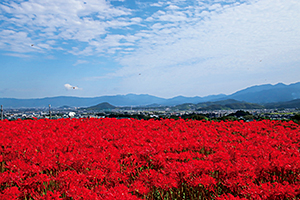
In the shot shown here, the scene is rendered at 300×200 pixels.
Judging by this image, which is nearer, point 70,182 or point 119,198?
point 119,198

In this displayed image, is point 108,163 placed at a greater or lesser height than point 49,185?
greater

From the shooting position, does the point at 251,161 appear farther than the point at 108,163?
Yes

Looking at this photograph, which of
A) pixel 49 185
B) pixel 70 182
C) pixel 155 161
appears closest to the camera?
pixel 70 182

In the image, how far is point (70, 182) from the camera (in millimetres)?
4285

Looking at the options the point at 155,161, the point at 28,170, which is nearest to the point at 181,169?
the point at 155,161

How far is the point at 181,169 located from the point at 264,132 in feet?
24.4

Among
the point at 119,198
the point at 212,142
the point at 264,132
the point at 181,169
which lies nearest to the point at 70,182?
the point at 119,198

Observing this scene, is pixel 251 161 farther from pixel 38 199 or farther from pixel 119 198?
pixel 38 199

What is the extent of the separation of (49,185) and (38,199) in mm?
1163

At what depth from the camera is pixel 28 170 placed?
4781mm

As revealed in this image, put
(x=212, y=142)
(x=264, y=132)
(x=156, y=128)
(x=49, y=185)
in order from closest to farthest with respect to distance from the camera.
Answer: (x=49, y=185) → (x=212, y=142) → (x=264, y=132) → (x=156, y=128)

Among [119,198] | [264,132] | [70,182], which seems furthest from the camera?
[264,132]

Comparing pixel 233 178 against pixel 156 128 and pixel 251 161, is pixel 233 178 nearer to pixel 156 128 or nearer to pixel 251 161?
pixel 251 161

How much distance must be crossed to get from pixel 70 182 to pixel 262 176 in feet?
14.4
